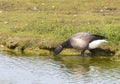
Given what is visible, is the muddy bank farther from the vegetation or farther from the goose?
the goose

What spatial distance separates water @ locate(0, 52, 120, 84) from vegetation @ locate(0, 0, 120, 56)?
1066 millimetres

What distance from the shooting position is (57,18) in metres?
21.7

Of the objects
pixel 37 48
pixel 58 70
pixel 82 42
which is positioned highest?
pixel 82 42

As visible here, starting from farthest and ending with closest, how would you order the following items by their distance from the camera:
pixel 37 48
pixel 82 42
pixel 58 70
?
pixel 37 48, pixel 82 42, pixel 58 70

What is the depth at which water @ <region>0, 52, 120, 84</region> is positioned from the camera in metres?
13.7

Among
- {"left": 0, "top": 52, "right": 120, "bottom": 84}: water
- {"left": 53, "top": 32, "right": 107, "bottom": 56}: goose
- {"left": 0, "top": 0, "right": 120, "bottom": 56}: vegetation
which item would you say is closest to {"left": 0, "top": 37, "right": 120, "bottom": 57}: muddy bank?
{"left": 0, "top": 0, "right": 120, "bottom": 56}: vegetation

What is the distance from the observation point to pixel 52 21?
20688mm

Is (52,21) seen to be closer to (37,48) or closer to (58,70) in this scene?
(37,48)

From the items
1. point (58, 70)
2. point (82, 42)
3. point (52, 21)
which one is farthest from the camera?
point (52, 21)

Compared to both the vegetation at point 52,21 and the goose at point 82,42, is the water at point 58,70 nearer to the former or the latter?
the goose at point 82,42

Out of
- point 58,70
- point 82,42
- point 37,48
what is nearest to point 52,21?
point 37,48

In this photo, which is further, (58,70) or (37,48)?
(37,48)

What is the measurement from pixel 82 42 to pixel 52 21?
13.1ft

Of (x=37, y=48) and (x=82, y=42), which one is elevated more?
(x=82, y=42)
